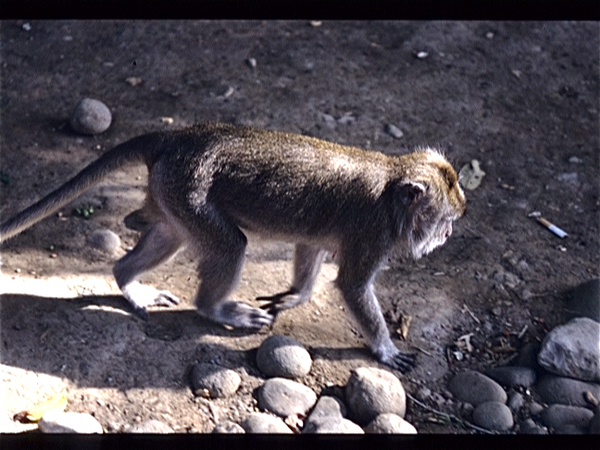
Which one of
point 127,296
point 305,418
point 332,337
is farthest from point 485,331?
point 127,296

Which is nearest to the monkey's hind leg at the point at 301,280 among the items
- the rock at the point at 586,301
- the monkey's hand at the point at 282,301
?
the monkey's hand at the point at 282,301

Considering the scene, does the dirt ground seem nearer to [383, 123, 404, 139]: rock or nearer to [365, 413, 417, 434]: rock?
[383, 123, 404, 139]: rock

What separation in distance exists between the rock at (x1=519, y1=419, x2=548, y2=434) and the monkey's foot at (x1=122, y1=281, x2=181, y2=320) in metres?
2.91

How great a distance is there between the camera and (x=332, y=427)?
5.84m

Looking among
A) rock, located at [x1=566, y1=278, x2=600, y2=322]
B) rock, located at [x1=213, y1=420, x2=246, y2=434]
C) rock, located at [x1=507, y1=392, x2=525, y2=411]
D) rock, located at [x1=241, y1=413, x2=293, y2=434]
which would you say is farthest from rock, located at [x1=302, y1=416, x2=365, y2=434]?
rock, located at [x1=566, y1=278, x2=600, y2=322]

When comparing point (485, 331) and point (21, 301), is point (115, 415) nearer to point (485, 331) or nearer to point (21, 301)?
point (21, 301)

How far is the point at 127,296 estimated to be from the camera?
6887 millimetres

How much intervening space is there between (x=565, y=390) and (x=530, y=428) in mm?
527

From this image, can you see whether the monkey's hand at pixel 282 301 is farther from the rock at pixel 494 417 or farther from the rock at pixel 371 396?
the rock at pixel 494 417

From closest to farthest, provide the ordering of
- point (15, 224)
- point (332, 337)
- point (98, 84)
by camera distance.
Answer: point (15, 224) → point (332, 337) → point (98, 84)

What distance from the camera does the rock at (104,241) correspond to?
24.9 ft

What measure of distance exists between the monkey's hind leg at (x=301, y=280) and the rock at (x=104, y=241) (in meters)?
1.52
